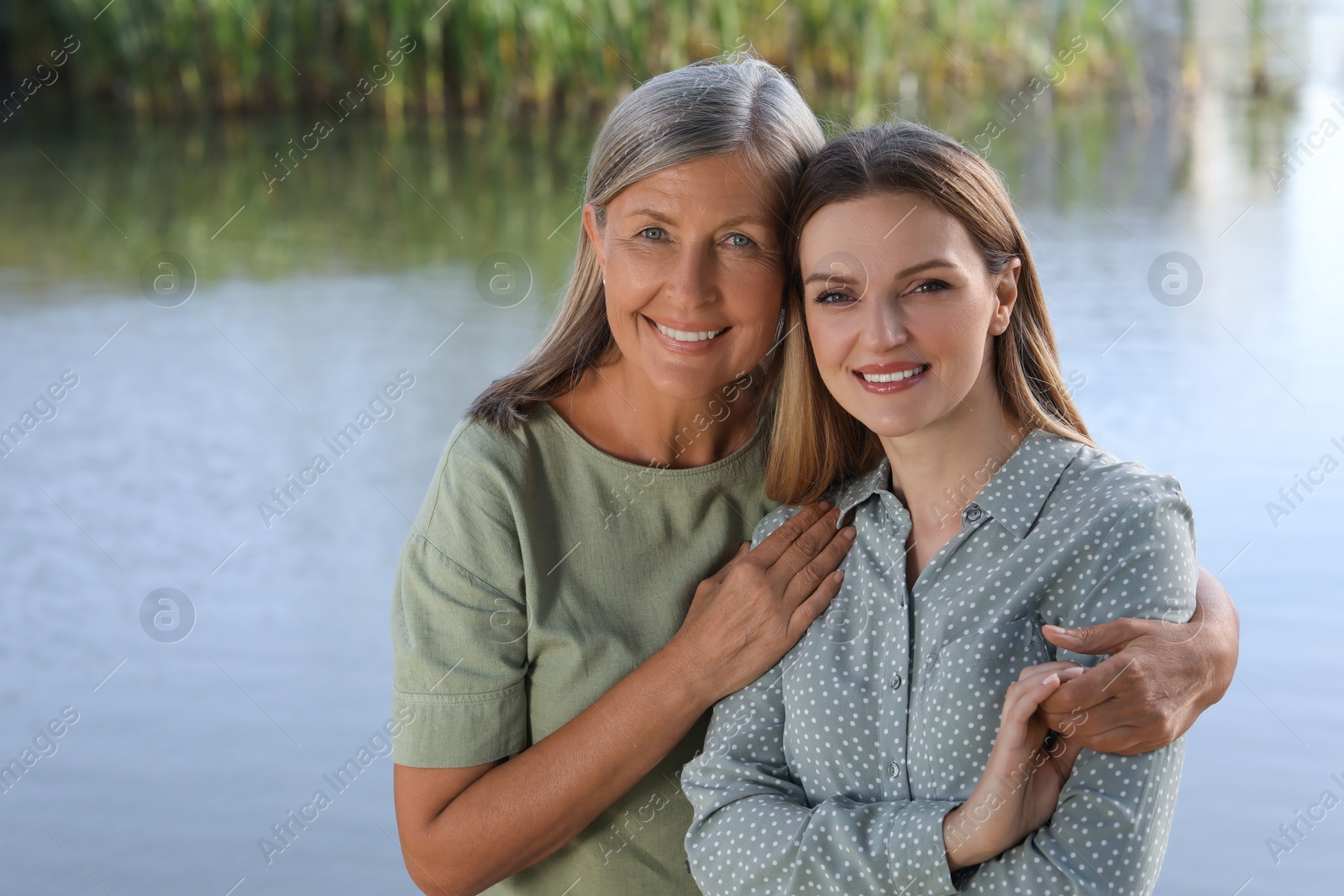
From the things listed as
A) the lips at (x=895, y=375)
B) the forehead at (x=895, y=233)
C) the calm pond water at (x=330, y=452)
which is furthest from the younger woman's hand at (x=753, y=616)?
the calm pond water at (x=330, y=452)

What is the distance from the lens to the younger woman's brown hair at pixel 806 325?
1.44m

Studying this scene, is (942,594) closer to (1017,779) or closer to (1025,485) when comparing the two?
(1025,485)

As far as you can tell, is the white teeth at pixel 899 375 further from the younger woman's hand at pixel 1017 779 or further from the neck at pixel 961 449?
the younger woman's hand at pixel 1017 779

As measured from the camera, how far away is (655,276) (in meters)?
1.54

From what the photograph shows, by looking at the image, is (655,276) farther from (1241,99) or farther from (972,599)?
(1241,99)

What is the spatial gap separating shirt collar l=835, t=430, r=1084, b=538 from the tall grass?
23.0 ft

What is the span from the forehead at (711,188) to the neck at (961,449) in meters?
0.29

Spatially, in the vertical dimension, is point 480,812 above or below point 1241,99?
below

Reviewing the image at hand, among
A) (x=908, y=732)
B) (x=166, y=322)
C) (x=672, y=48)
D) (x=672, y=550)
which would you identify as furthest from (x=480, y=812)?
(x=672, y=48)

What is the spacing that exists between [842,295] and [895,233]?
9cm

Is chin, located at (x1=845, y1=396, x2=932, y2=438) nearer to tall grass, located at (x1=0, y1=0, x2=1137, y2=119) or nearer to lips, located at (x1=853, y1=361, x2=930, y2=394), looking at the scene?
lips, located at (x1=853, y1=361, x2=930, y2=394)

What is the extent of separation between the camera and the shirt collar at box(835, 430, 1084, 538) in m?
1.40

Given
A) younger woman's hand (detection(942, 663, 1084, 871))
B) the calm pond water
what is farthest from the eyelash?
the calm pond water

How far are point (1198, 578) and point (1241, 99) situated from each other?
27.7 feet
